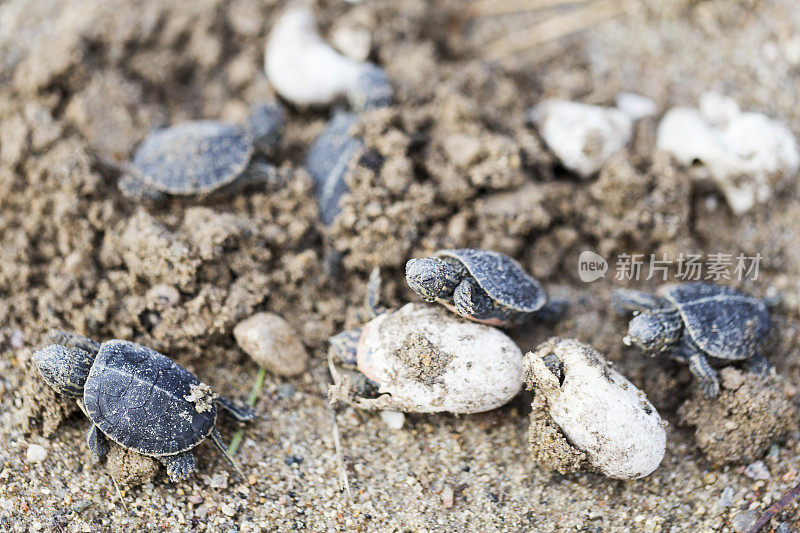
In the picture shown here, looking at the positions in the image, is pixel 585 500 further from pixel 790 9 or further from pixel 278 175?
pixel 790 9

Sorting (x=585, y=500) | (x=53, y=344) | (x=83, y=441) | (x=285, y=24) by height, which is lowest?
(x=585, y=500)

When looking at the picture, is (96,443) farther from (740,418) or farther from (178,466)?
(740,418)

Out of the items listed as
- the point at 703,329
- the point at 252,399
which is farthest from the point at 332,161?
the point at 703,329

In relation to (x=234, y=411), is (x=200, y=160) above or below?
above

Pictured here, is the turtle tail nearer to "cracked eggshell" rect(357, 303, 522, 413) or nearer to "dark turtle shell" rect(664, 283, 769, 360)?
"cracked eggshell" rect(357, 303, 522, 413)

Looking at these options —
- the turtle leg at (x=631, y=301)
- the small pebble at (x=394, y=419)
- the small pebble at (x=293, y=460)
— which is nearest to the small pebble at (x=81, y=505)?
the small pebble at (x=293, y=460)

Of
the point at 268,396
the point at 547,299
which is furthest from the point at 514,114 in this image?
the point at 268,396

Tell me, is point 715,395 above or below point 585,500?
above

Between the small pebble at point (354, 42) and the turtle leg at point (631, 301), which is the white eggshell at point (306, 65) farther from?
the turtle leg at point (631, 301)
